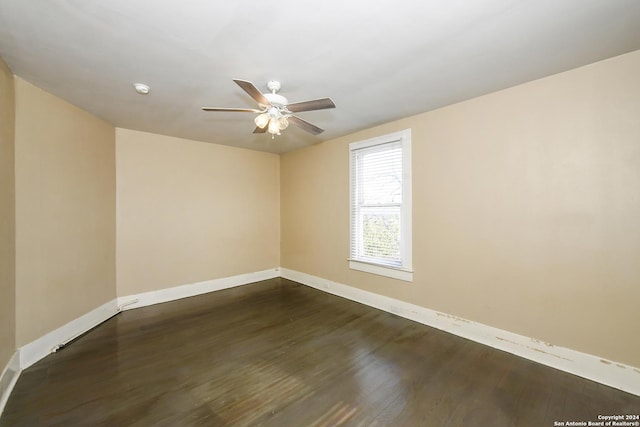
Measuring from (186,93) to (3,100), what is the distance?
1.32 meters

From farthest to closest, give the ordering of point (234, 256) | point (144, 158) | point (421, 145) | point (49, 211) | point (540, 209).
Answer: point (234, 256)
point (144, 158)
point (421, 145)
point (49, 211)
point (540, 209)

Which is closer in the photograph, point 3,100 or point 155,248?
point 3,100

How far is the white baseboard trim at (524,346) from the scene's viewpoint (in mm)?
1919

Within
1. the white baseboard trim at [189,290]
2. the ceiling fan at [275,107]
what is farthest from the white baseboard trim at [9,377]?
the ceiling fan at [275,107]

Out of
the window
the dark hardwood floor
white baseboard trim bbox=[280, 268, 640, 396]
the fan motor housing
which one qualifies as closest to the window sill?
the window

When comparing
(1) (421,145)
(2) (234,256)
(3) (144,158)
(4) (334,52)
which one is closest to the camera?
(4) (334,52)

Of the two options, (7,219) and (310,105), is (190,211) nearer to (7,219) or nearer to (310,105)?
(7,219)

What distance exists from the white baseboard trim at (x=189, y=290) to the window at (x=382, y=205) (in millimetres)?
2012

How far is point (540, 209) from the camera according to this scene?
7.48ft

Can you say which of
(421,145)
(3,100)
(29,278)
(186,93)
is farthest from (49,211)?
→ (421,145)

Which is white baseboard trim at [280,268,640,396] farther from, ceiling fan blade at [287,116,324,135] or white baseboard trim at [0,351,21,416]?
white baseboard trim at [0,351,21,416]

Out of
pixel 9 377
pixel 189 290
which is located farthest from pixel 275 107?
pixel 189 290

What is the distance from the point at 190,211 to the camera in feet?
13.5

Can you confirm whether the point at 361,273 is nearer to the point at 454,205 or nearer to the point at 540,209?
the point at 454,205
